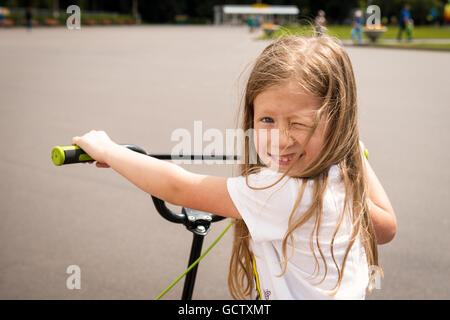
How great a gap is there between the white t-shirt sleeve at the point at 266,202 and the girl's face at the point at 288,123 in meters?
0.04

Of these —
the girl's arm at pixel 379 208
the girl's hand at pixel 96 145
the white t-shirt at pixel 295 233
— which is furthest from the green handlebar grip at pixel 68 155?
the girl's arm at pixel 379 208

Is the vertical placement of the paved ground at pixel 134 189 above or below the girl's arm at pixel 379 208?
below

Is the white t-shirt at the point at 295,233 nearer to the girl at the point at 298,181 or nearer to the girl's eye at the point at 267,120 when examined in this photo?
the girl at the point at 298,181

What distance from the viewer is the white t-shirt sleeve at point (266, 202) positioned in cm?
120

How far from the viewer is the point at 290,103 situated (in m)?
1.21

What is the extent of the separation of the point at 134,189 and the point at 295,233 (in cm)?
393

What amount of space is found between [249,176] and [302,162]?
133mm

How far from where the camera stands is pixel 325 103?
1209 millimetres

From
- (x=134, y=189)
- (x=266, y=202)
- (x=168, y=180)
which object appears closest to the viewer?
(x=266, y=202)

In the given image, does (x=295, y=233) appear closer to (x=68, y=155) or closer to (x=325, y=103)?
(x=325, y=103)

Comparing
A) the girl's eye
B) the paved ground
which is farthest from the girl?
the paved ground

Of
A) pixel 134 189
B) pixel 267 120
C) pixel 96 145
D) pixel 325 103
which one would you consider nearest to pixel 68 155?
pixel 96 145
